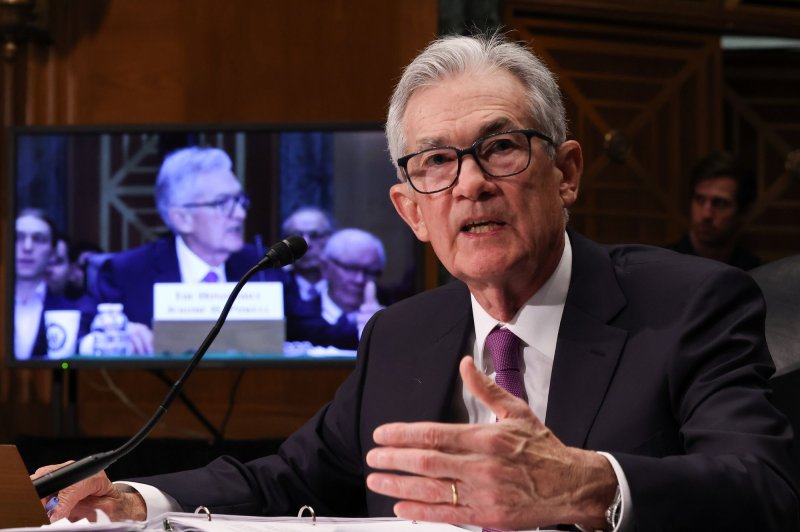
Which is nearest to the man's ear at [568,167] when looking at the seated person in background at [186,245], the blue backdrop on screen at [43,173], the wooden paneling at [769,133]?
the seated person in background at [186,245]

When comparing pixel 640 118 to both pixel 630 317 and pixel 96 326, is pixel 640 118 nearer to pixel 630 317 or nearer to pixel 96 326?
pixel 96 326

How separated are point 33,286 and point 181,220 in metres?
0.48

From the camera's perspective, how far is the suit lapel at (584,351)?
138cm

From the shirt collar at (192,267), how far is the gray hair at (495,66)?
1.52 m

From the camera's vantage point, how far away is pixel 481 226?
1.48m

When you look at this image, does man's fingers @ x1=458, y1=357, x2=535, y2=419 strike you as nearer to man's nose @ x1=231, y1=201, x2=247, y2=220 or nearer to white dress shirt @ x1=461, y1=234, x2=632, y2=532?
white dress shirt @ x1=461, y1=234, x2=632, y2=532

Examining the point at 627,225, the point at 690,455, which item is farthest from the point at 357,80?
the point at 690,455

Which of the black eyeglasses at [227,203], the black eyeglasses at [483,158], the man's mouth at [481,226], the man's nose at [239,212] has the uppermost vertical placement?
the black eyeglasses at [483,158]

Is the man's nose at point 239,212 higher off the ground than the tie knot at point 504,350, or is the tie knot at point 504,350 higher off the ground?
the man's nose at point 239,212

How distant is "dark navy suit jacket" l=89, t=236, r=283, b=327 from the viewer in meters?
3.01

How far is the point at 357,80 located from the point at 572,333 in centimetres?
227

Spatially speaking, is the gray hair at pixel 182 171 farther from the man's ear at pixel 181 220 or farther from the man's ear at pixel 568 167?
the man's ear at pixel 568 167

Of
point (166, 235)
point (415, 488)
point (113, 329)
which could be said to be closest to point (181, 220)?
point (166, 235)

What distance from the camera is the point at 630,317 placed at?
1475mm
